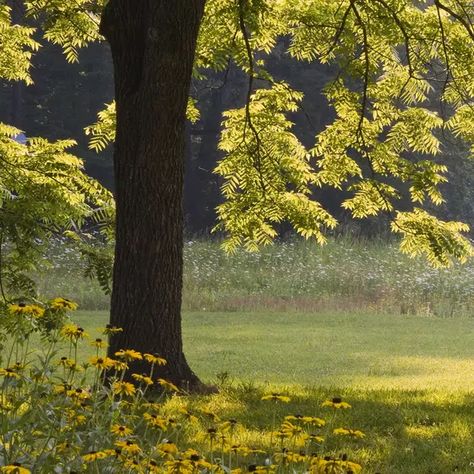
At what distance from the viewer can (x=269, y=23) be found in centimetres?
1148

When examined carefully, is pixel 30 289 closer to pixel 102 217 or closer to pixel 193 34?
pixel 102 217

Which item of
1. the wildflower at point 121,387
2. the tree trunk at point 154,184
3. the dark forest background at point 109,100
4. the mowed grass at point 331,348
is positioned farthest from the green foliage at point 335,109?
the dark forest background at point 109,100

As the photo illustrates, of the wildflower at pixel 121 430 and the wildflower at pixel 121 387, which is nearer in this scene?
the wildflower at pixel 121 430

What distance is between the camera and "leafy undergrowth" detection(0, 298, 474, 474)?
3.66 meters

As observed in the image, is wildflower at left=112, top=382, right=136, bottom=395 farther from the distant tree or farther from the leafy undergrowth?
the distant tree

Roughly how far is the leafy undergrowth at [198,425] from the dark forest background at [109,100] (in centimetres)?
2878

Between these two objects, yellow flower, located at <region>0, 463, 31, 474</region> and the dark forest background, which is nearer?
yellow flower, located at <region>0, 463, 31, 474</region>

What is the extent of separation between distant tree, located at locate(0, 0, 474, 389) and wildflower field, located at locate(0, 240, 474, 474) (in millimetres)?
910

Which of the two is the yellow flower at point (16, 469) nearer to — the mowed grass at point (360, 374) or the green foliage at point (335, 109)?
the mowed grass at point (360, 374)

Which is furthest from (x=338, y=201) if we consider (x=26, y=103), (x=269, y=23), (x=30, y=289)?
(x=30, y=289)

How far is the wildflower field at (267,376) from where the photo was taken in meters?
3.90

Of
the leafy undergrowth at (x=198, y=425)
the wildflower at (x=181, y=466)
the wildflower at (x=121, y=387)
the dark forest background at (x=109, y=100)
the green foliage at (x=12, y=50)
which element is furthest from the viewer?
the dark forest background at (x=109, y=100)

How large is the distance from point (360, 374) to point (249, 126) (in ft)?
15.4

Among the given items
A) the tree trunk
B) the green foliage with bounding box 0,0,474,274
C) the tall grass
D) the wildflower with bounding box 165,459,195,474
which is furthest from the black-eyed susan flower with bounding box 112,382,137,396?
the tall grass
